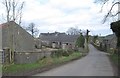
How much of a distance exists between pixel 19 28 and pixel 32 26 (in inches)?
2913

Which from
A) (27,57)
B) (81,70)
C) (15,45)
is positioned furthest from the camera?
(15,45)

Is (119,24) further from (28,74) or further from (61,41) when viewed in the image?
(61,41)

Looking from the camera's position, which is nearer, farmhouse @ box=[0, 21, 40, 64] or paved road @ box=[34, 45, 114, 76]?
paved road @ box=[34, 45, 114, 76]

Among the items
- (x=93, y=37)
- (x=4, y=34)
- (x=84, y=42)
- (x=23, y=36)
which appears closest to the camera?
(x=4, y=34)

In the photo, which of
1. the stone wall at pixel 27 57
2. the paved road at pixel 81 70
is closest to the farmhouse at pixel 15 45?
the stone wall at pixel 27 57

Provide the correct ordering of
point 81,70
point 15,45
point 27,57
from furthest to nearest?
point 15,45, point 27,57, point 81,70

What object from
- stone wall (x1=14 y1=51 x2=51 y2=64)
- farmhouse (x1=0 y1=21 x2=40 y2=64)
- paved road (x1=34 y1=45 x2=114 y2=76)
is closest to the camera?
paved road (x1=34 y1=45 x2=114 y2=76)

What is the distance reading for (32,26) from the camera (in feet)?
413

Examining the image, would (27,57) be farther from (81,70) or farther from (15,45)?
(15,45)

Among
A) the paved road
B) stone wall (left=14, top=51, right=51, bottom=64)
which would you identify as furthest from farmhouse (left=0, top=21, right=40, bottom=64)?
the paved road

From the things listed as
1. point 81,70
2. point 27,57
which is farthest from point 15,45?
point 81,70

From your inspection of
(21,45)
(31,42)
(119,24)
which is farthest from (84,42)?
(119,24)

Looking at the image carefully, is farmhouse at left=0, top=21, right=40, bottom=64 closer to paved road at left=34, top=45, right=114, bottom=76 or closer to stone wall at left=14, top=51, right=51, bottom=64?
stone wall at left=14, top=51, right=51, bottom=64

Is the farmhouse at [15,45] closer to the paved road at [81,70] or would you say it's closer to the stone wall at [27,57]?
the stone wall at [27,57]
